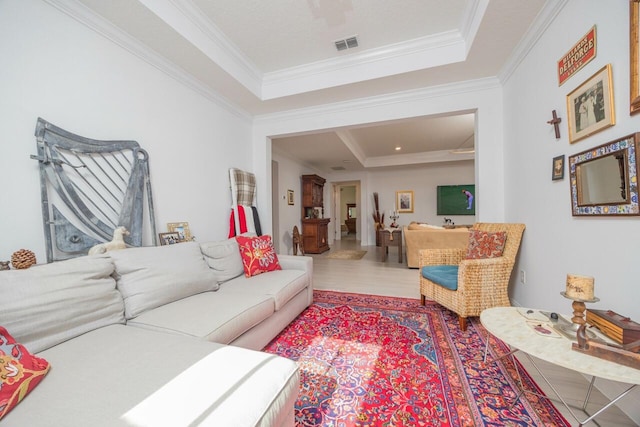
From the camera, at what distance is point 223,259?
2266mm

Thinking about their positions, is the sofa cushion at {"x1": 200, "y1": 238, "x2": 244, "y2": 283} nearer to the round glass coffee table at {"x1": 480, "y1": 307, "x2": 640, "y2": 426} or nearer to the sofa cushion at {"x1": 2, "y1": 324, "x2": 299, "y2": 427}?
the sofa cushion at {"x1": 2, "y1": 324, "x2": 299, "y2": 427}

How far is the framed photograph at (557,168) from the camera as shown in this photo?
5.75 ft

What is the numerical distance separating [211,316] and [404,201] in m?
7.16

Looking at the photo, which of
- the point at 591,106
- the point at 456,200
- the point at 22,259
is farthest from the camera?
the point at 456,200

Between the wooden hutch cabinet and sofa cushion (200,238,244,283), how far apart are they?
407cm

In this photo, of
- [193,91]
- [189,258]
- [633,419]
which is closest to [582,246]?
[633,419]

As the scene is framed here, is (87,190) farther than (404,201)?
No

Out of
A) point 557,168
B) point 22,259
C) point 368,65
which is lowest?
point 22,259

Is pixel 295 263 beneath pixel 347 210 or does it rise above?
beneath

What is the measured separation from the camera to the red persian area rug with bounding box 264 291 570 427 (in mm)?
1250

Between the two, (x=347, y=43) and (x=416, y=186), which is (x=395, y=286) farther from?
(x=416, y=186)

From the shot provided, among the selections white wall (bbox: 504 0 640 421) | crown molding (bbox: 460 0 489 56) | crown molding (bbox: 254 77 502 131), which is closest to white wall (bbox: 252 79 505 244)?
crown molding (bbox: 254 77 502 131)

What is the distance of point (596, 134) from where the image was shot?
4.74 feet

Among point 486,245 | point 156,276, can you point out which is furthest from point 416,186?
point 156,276
